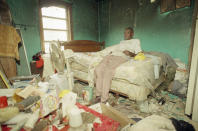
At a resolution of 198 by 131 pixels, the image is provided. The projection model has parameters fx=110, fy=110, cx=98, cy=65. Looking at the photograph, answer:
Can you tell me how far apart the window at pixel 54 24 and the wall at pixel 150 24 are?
168 cm

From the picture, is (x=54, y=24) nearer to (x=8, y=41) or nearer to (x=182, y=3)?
(x=8, y=41)

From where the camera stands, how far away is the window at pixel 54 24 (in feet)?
11.9

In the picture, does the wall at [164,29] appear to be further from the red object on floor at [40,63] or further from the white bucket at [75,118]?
the white bucket at [75,118]

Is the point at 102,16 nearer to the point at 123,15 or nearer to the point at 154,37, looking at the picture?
the point at 123,15

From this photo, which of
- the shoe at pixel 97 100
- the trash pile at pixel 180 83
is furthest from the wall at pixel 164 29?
the shoe at pixel 97 100

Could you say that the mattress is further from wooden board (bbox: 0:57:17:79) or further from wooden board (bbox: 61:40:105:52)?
wooden board (bbox: 0:57:17:79)

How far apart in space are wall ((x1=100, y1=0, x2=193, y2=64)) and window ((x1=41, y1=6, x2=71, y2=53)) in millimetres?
1685

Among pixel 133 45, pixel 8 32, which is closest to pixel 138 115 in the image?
pixel 133 45

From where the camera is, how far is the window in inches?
143

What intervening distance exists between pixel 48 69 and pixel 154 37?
137 inches

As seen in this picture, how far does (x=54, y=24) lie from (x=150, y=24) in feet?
10.8

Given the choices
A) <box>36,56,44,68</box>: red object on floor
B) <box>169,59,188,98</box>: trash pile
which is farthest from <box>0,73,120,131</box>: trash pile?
<box>36,56,44,68</box>: red object on floor

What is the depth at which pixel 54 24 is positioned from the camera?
3883 millimetres

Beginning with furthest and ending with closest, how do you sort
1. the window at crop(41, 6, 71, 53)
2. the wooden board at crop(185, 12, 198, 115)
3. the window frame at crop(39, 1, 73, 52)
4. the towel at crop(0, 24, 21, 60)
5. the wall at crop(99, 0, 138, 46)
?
the wall at crop(99, 0, 138, 46), the window at crop(41, 6, 71, 53), the window frame at crop(39, 1, 73, 52), the towel at crop(0, 24, 21, 60), the wooden board at crop(185, 12, 198, 115)
